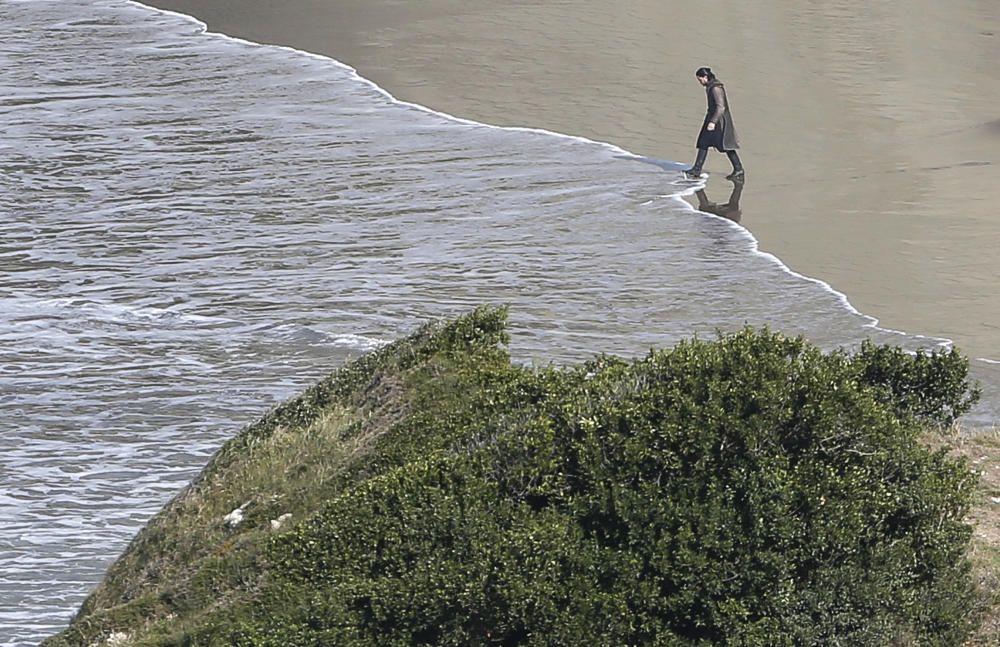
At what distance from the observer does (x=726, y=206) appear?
17.0 meters

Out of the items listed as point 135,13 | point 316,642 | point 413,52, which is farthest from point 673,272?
point 135,13

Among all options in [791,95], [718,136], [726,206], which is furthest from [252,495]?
[791,95]

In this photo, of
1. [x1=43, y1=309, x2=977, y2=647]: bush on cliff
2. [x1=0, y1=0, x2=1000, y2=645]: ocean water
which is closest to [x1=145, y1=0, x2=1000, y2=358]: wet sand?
[x1=0, y1=0, x2=1000, y2=645]: ocean water

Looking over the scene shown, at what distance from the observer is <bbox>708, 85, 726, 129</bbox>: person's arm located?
17953 millimetres

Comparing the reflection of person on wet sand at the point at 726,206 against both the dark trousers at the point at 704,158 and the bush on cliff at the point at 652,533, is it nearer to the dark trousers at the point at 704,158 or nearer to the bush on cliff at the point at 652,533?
the dark trousers at the point at 704,158

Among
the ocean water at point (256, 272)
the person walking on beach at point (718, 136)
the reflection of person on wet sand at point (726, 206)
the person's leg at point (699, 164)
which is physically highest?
the person walking on beach at point (718, 136)

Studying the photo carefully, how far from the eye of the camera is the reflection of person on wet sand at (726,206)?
16.6m

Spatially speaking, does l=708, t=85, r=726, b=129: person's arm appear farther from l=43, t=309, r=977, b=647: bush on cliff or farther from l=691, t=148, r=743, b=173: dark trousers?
l=43, t=309, r=977, b=647: bush on cliff

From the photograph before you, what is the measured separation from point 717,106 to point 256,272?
21.8 feet

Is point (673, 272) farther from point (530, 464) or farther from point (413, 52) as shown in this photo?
point (413, 52)

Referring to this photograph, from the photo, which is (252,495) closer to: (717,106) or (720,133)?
(720,133)

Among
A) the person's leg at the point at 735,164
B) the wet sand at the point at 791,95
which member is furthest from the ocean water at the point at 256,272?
the wet sand at the point at 791,95

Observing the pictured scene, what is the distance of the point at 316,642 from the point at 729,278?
10099mm

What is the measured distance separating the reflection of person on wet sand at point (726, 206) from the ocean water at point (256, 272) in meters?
0.21
